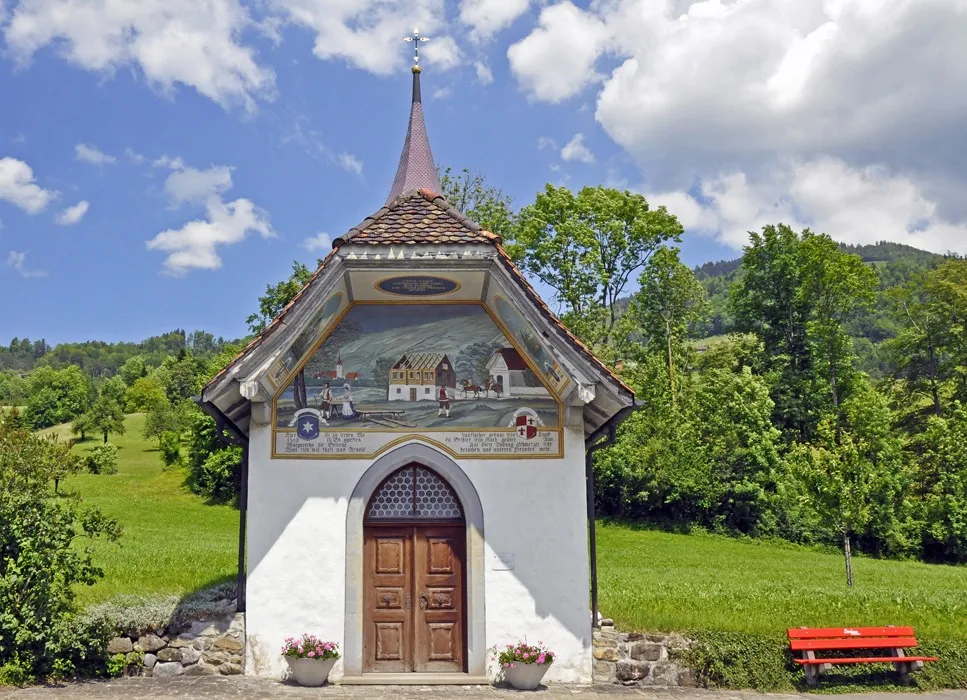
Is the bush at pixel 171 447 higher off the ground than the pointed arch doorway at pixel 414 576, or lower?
higher

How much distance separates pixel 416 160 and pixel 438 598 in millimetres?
7535

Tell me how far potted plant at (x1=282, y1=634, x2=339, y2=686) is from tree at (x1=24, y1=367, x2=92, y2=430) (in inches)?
2949

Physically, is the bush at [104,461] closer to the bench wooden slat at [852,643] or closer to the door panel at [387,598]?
the door panel at [387,598]

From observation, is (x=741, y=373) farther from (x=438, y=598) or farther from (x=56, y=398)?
(x=56, y=398)

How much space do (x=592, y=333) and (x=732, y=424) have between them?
26.2 ft

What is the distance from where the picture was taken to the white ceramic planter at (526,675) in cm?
984

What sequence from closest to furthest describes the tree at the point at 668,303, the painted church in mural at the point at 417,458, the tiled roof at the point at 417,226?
the tiled roof at the point at 417,226 < the painted church in mural at the point at 417,458 < the tree at the point at 668,303

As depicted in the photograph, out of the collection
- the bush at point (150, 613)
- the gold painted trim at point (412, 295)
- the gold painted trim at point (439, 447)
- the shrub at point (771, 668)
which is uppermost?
the gold painted trim at point (412, 295)

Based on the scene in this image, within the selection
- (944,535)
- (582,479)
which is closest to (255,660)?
(582,479)

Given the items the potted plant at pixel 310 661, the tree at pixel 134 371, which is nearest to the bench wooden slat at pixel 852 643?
the potted plant at pixel 310 661

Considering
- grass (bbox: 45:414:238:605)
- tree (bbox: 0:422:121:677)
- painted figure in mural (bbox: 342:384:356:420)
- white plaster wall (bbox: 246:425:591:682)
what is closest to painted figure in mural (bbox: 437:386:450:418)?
white plaster wall (bbox: 246:425:591:682)

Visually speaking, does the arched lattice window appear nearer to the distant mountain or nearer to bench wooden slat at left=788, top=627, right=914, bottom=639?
bench wooden slat at left=788, top=627, right=914, bottom=639

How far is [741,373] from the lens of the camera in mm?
37969

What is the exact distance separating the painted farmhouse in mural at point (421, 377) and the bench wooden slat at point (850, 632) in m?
6.08
